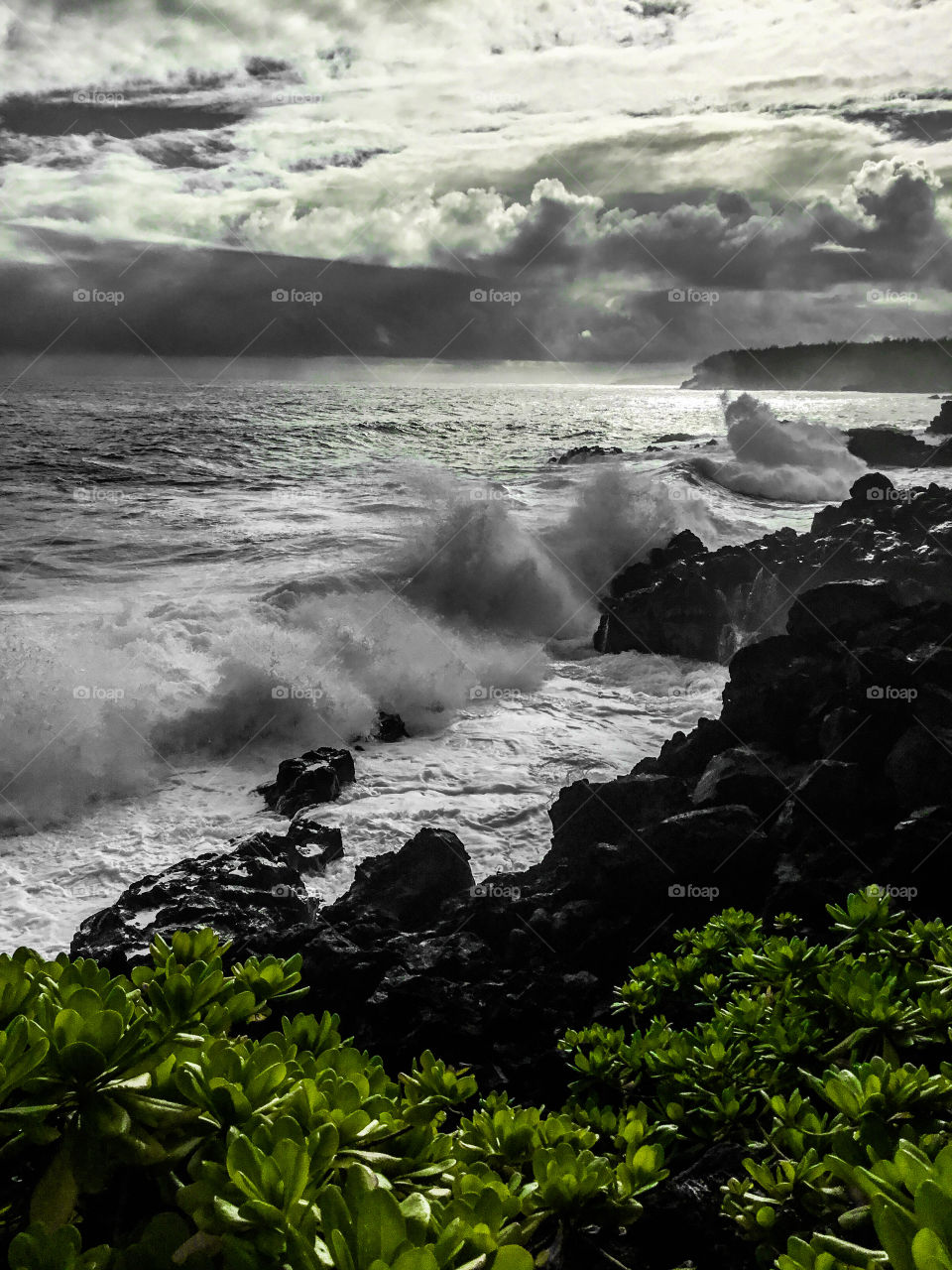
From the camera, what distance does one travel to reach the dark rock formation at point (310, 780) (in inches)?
292

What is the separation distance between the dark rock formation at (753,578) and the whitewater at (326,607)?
0.45 metres

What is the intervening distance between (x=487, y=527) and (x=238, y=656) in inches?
222

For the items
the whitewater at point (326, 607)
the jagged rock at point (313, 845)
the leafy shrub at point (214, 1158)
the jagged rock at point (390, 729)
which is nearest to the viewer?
the leafy shrub at point (214, 1158)

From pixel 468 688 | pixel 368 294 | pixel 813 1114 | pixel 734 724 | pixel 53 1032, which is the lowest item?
pixel 468 688

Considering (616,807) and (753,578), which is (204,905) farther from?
(753,578)

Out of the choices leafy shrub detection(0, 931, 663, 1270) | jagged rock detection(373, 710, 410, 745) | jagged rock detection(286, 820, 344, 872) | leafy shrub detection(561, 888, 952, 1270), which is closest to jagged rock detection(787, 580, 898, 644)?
jagged rock detection(286, 820, 344, 872)

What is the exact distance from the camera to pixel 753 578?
11539mm

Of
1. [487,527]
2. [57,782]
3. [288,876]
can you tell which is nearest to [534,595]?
[487,527]

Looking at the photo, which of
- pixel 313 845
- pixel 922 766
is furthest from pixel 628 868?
pixel 313 845

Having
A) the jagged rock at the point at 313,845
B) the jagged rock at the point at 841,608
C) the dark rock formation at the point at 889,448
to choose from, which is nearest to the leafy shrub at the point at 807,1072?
the jagged rock at the point at 313,845

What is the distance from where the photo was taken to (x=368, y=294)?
22906 millimetres

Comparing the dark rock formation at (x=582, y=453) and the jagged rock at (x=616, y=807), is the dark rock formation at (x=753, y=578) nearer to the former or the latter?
the jagged rock at (x=616, y=807)

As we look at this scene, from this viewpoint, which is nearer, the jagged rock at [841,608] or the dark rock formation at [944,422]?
the jagged rock at [841,608]

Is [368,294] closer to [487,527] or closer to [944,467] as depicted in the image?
[487,527]
